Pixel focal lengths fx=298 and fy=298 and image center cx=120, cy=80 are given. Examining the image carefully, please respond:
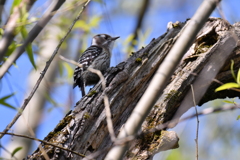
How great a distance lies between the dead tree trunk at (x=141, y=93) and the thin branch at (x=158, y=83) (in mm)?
1523

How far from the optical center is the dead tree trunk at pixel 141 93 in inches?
132

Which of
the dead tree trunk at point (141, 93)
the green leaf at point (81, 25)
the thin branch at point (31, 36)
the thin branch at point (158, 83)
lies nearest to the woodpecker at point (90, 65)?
the green leaf at point (81, 25)

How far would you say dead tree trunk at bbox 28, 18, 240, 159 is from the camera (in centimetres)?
336

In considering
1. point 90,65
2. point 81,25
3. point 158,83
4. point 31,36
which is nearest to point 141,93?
point 90,65

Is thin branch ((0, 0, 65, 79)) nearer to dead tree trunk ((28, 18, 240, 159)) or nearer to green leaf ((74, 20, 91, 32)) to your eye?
dead tree trunk ((28, 18, 240, 159))

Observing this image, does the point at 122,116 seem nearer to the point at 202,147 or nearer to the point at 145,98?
the point at 145,98

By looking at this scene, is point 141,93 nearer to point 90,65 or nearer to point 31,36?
point 90,65

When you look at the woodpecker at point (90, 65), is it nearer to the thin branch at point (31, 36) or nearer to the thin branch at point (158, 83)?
the thin branch at point (31, 36)

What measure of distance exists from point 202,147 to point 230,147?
27.0 inches

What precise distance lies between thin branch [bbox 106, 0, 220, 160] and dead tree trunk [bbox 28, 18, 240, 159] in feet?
5.00

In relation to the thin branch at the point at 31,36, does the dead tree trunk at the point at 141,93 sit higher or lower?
higher

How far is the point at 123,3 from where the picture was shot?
11180 mm

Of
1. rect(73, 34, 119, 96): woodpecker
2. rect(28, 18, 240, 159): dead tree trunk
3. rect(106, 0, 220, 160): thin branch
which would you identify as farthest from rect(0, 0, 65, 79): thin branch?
rect(73, 34, 119, 96): woodpecker

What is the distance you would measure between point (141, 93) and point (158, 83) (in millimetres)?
2030
